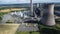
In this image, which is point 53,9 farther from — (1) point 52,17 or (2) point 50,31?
(2) point 50,31

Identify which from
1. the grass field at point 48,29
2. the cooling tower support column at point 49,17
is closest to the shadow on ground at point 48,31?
the grass field at point 48,29

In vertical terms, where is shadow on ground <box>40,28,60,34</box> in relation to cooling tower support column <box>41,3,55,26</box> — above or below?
below

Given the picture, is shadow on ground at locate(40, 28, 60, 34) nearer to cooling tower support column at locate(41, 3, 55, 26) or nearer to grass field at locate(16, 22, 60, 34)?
grass field at locate(16, 22, 60, 34)

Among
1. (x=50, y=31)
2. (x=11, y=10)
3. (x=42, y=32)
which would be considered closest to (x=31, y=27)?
(x=42, y=32)

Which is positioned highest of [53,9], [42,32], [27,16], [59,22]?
[53,9]

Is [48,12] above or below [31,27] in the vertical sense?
above

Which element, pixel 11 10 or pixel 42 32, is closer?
pixel 42 32

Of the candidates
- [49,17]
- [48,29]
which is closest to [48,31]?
[48,29]

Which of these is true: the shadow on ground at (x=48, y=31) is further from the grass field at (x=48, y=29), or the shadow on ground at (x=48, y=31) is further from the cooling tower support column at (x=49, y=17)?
the cooling tower support column at (x=49, y=17)

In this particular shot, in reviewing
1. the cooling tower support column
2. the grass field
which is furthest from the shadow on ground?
the cooling tower support column
